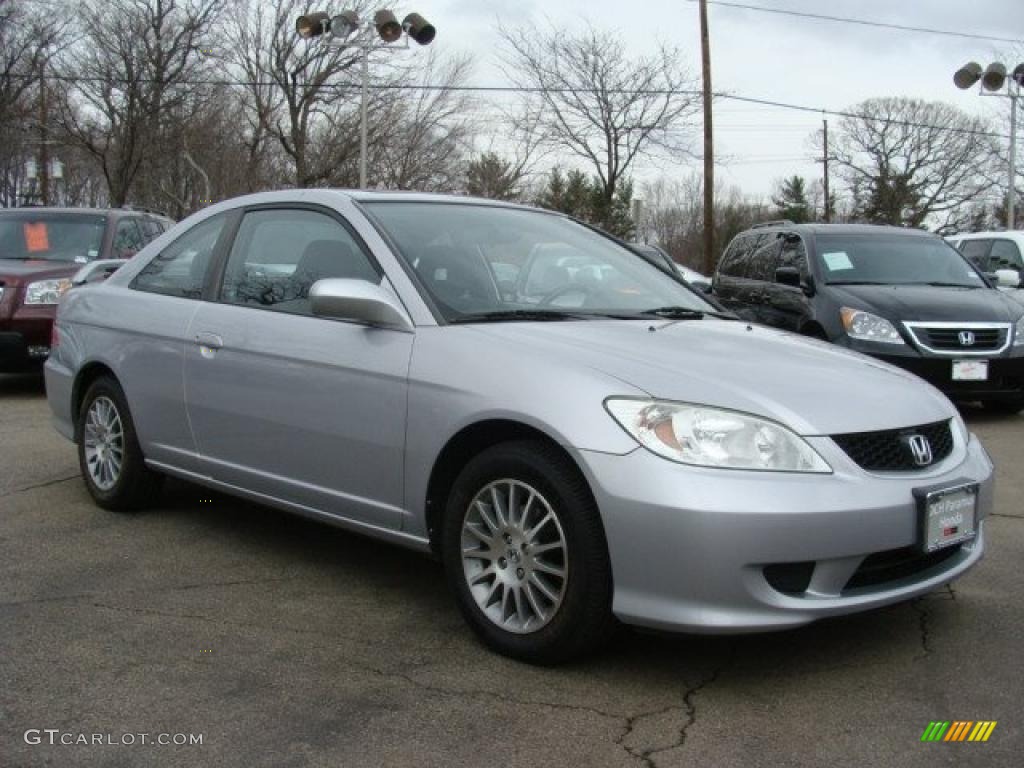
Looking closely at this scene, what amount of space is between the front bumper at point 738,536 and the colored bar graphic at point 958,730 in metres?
0.37

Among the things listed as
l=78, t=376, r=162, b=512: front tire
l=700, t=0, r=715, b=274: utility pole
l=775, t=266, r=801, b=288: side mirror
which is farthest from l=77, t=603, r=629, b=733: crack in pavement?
l=700, t=0, r=715, b=274: utility pole

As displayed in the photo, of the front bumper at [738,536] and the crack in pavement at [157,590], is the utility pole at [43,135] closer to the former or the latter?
the crack in pavement at [157,590]

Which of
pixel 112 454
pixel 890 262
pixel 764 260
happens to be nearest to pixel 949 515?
pixel 112 454

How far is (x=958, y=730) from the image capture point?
2.89 meters

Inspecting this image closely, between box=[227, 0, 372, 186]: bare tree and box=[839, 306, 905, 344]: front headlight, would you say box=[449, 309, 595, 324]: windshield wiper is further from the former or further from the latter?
box=[227, 0, 372, 186]: bare tree

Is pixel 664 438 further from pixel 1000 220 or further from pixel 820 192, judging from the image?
pixel 820 192

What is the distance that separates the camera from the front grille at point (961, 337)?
8.36 metres

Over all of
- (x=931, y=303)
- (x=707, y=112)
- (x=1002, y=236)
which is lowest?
(x=931, y=303)

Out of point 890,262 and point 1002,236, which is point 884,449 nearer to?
point 890,262

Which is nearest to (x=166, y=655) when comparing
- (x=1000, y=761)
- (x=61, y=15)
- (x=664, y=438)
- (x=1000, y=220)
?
(x=664, y=438)

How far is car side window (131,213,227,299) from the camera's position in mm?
4824

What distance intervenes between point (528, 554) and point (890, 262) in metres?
7.23

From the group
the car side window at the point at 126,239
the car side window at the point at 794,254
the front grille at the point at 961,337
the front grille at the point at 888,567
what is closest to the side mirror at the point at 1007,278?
the front grille at the point at 961,337

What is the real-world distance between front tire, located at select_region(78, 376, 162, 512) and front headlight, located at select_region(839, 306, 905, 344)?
18.3 feet
